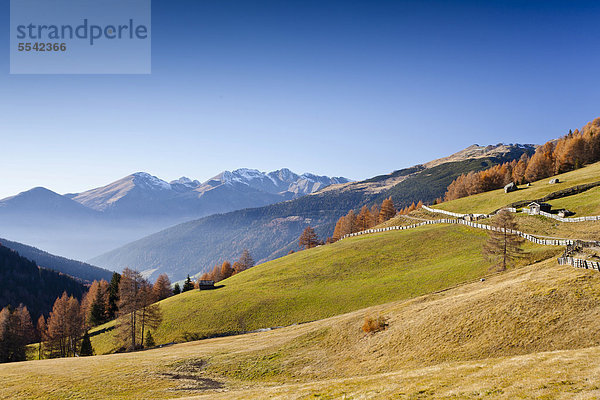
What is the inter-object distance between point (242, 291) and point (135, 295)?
72.1ft

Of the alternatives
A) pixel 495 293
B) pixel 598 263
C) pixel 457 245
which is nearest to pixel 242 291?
pixel 457 245

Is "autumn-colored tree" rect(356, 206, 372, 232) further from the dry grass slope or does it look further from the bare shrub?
the bare shrub

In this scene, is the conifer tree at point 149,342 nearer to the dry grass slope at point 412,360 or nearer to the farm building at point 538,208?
the dry grass slope at point 412,360

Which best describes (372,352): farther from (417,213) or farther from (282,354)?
(417,213)

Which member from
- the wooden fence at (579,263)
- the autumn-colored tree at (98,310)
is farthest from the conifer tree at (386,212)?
the wooden fence at (579,263)

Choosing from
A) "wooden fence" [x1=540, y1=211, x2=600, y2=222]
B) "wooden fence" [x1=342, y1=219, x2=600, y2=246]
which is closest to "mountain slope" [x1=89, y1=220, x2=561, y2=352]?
"wooden fence" [x1=342, y1=219, x2=600, y2=246]

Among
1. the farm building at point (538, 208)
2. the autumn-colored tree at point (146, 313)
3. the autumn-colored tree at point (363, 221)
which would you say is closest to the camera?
the autumn-colored tree at point (146, 313)

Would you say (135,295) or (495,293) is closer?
(495,293)

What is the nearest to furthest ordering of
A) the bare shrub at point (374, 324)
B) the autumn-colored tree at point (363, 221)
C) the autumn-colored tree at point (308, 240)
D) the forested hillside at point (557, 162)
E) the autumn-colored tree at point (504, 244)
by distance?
the bare shrub at point (374, 324) → the autumn-colored tree at point (504, 244) → the forested hillside at point (557, 162) → the autumn-colored tree at point (308, 240) → the autumn-colored tree at point (363, 221)

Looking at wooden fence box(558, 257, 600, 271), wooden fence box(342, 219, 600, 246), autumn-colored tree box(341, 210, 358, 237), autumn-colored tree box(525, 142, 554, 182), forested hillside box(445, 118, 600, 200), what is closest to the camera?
wooden fence box(558, 257, 600, 271)

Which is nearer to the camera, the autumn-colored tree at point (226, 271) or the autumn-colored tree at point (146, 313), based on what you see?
the autumn-colored tree at point (146, 313)

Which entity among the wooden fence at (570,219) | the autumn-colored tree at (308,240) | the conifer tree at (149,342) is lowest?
the conifer tree at (149,342)

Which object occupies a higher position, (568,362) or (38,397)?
(568,362)

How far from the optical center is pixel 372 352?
33.9 metres
